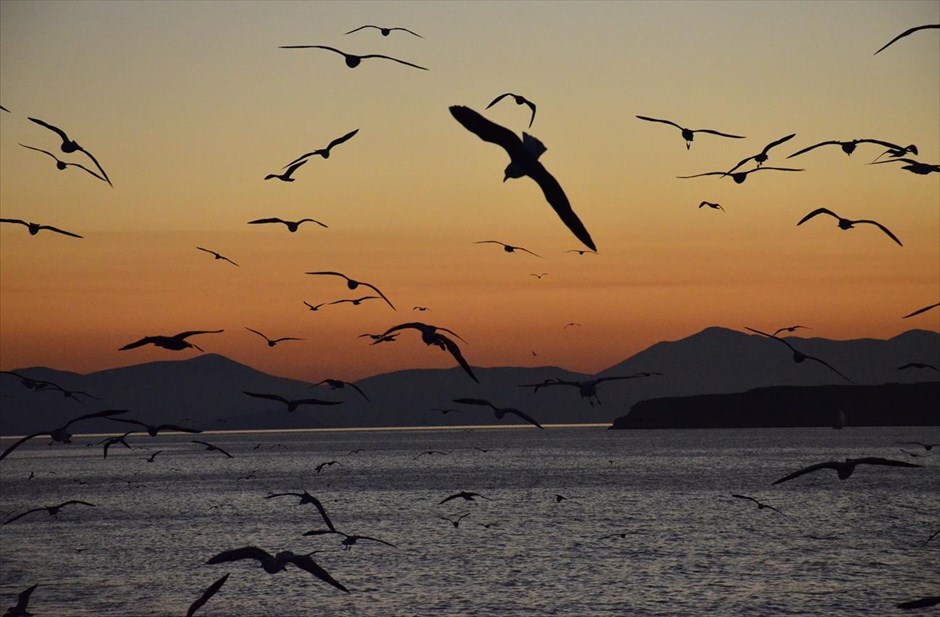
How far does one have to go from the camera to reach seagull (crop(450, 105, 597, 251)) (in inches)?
288

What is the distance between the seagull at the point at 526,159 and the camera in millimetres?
7324

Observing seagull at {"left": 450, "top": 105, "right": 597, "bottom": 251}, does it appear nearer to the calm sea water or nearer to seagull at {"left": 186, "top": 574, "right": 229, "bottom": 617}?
seagull at {"left": 186, "top": 574, "right": 229, "bottom": 617}

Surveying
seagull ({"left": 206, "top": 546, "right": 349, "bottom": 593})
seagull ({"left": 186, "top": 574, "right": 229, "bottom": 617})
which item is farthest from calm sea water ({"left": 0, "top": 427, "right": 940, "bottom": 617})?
seagull ({"left": 186, "top": 574, "right": 229, "bottom": 617})

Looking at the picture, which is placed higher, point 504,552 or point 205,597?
point 205,597

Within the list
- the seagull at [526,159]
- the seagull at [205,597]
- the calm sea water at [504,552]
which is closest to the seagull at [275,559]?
the seagull at [205,597]

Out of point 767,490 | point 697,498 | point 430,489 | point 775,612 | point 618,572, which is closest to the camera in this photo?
point 775,612

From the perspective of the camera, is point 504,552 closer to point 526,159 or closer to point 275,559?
point 275,559

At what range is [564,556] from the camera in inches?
3162

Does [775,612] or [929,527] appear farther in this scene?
[929,527]

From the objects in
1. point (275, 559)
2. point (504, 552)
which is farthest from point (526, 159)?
point (504, 552)

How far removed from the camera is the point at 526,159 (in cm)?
804

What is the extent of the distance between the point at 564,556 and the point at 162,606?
2872 centimetres

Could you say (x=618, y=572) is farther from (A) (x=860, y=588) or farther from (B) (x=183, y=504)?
(B) (x=183, y=504)

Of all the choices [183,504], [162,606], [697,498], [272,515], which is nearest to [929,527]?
[697,498]
